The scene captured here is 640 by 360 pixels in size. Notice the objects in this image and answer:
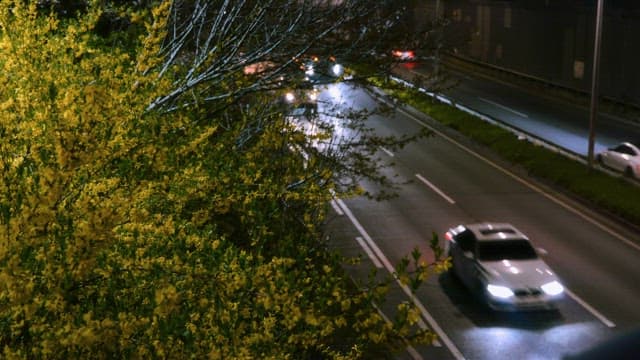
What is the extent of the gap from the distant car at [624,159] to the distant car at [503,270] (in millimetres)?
10571

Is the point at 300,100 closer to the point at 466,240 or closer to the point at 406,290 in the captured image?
the point at 406,290

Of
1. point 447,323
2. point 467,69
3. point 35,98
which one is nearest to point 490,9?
point 467,69

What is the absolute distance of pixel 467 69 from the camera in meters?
61.8

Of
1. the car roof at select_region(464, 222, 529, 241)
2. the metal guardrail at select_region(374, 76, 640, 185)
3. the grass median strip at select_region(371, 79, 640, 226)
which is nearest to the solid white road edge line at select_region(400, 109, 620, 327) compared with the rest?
the grass median strip at select_region(371, 79, 640, 226)

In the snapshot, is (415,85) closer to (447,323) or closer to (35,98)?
(447,323)

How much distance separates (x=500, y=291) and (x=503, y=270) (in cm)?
69

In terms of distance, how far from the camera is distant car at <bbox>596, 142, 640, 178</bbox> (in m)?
29.4

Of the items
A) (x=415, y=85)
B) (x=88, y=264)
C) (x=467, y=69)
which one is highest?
(x=88, y=264)

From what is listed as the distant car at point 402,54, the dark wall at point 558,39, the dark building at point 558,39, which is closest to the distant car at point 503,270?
the distant car at point 402,54

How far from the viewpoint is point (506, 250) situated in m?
19.4

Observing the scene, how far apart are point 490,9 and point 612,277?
44.8 meters

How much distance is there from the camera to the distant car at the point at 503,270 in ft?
59.2

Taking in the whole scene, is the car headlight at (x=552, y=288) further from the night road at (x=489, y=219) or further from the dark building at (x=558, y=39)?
the dark building at (x=558, y=39)

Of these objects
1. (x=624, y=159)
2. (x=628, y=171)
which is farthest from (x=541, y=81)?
(x=628, y=171)
